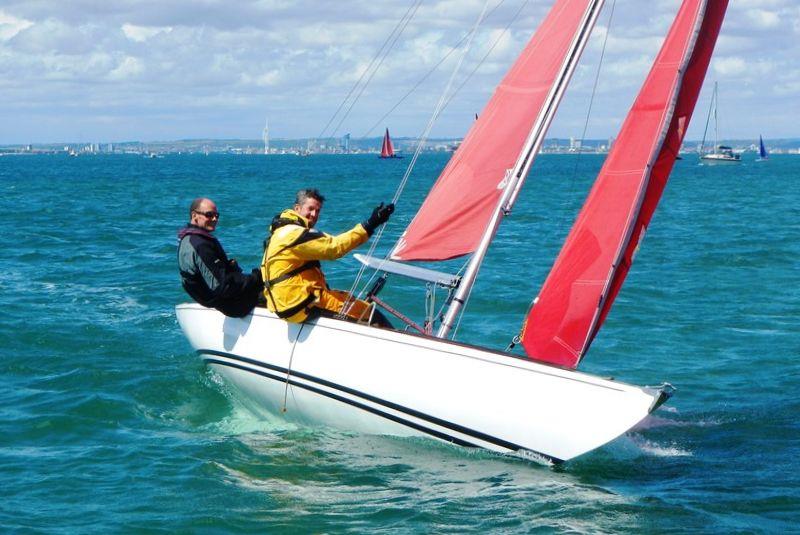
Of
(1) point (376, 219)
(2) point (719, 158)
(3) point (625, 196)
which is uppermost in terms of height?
(2) point (719, 158)

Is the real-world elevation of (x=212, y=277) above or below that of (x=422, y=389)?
above

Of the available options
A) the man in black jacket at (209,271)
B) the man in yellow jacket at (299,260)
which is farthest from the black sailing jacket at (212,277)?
the man in yellow jacket at (299,260)

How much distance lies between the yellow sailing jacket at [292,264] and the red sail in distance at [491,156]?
736 millimetres

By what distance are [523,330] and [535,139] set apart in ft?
5.00

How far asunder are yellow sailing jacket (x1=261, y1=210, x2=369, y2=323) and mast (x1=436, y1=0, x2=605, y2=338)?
912 mm

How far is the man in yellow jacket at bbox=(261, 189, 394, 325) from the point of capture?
791 centimetres

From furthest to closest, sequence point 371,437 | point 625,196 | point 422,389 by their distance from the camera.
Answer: point 371,437, point 625,196, point 422,389

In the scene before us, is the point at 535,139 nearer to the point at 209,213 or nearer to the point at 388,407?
the point at 388,407

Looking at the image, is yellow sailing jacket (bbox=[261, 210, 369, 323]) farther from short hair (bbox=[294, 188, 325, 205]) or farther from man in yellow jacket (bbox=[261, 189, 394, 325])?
short hair (bbox=[294, 188, 325, 205])

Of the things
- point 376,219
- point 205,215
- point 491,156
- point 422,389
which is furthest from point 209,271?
point 491,156

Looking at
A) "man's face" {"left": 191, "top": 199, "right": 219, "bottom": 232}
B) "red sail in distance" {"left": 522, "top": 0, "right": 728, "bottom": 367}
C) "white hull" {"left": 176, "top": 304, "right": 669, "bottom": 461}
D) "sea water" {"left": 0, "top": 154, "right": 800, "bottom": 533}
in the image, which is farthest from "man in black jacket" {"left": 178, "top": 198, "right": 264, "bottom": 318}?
"red sail in distance" {"left": 522, "top": 0, "right": 728, "bottom": 367}

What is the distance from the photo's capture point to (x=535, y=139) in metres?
8.37

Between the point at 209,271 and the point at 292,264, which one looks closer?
the point at 292,264

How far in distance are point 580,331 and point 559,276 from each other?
436mm
